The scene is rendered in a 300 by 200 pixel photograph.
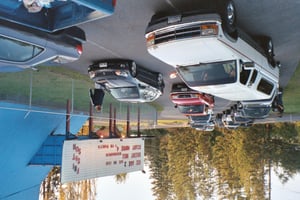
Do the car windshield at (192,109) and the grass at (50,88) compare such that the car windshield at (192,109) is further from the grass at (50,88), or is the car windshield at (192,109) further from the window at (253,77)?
the window at (253,77)

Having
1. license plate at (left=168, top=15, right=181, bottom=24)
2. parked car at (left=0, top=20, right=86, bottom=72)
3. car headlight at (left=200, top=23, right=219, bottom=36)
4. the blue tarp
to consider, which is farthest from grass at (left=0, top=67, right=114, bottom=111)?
car headlight at (left=200, top=23, right=219, bottom=36)

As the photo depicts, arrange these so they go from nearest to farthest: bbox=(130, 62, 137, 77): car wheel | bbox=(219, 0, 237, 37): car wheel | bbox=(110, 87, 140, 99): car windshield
→ bbox=(219, 0, 237, 37): car wheel, bbox=(130, 62, 137, 77): car wheel, bbox=(110, 87, 140, 99): car windshield

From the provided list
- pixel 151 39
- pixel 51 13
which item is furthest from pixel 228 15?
pixel 51 13

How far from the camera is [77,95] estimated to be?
21.2ft

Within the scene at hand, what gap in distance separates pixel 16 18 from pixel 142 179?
18796mm

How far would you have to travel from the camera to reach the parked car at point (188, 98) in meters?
8.22

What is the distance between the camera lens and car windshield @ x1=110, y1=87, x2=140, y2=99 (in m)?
6.64

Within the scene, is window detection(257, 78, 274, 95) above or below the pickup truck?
below

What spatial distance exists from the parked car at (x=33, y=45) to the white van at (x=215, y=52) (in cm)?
92

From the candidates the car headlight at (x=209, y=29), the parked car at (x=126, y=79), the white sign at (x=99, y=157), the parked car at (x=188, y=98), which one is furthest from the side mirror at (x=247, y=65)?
the parked car at (x=188, y=98)

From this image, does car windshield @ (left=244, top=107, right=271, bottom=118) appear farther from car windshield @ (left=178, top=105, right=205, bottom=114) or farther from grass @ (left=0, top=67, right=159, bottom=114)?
grass @ (left=0, top=67, right=159, bottom=114)

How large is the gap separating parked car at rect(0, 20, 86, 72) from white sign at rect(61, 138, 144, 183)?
157 cm

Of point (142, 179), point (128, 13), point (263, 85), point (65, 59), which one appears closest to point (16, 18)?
point (65, 59)

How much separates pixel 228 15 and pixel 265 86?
2.28 meters
